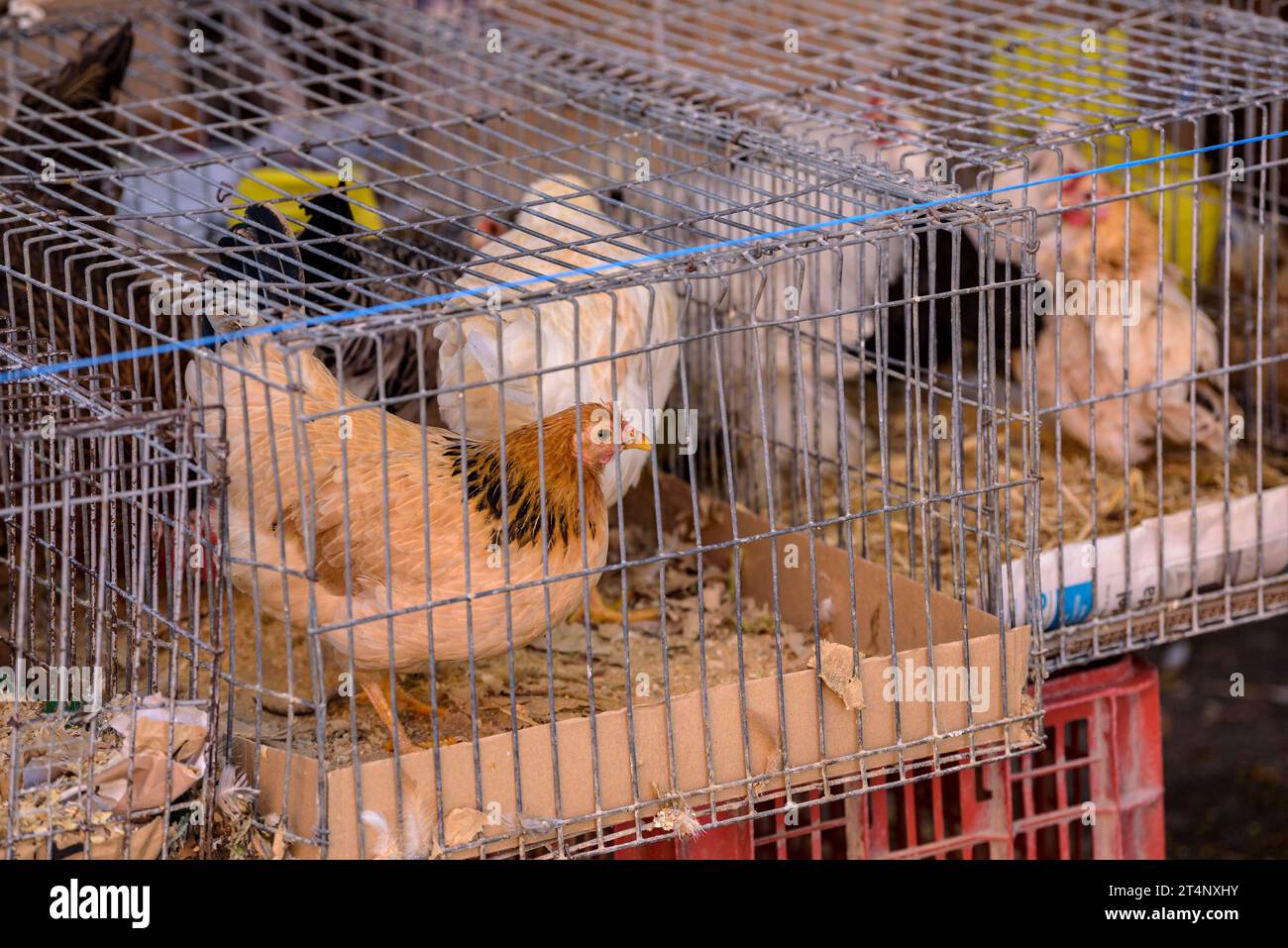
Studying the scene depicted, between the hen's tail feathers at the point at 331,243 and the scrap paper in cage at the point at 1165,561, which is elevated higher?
the hen's tail feathers at the point at 331,243

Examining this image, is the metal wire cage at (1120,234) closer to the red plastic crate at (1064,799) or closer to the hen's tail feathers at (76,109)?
the red plastic crate at (1064,799)

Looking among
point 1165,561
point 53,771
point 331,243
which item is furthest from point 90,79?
point 1165,561

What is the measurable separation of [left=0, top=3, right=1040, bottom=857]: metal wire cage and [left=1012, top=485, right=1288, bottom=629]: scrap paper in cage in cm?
10

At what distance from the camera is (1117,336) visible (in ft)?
9.33

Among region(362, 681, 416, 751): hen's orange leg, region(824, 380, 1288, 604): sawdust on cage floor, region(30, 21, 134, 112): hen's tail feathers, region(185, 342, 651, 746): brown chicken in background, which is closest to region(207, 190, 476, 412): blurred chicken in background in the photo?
region(185, 342, 651, 746): brown chicken in background

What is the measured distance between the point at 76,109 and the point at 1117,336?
1934 millimetres

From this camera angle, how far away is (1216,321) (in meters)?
3.34

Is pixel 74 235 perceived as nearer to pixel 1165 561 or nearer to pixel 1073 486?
pixel 1165 561

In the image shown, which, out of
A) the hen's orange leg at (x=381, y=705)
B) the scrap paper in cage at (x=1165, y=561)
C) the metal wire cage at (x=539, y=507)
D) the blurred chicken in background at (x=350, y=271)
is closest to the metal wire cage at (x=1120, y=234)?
the scrap paper in cage at (x=1165, y=561)

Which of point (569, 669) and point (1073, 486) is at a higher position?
point (1073, 486)

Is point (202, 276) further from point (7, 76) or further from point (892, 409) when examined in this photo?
point (892, 409)

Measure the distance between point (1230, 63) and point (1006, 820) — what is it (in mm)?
1387

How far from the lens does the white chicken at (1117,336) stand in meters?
2.76
